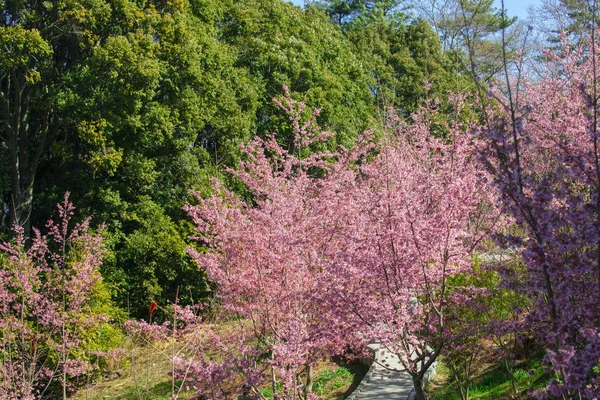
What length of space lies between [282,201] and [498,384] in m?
3.40

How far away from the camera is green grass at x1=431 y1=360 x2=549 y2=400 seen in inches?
256

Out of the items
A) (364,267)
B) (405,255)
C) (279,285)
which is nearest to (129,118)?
(279,285)

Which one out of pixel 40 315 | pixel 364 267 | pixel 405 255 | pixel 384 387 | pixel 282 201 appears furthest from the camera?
pixel 40 315

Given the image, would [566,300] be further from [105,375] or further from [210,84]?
[210,84]

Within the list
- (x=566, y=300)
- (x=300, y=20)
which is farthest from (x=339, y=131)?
(x=566, y=300)

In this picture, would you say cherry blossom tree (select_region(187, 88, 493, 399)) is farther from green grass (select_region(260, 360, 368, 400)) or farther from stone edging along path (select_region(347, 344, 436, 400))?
green grass (select_region(260, 360, 368, 400))

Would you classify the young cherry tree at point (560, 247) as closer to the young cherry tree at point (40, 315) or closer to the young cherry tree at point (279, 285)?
the young cherry tree at point (279, 285)

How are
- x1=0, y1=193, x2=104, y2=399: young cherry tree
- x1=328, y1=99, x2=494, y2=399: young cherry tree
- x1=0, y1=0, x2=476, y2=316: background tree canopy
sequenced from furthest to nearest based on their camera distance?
x1=0, y1=0, x2=476, y2=316: background tree canopy
x1=0, y1=193, x2=104, y2=399: young cherry tree
x1=328, y1=99, x2=494, y2=399: young cherry tree

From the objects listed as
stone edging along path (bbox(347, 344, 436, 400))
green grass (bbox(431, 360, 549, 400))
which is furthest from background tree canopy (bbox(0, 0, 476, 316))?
green grass (bbox(431, 360, 549, 400))

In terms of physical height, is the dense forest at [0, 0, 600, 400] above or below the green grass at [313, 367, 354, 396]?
above

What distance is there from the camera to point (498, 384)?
23.6 feet

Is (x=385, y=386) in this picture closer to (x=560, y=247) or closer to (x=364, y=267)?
(x=364, y=267)

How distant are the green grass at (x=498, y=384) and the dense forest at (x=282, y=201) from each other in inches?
2.5

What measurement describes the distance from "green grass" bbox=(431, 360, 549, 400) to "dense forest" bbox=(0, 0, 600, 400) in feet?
0.20
